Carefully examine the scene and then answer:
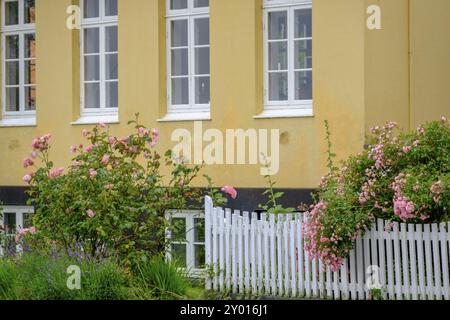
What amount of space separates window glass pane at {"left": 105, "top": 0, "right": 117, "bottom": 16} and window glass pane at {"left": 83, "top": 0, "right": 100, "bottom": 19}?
0.17m

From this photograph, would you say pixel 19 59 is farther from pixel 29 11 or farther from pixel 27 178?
pixel 27 178

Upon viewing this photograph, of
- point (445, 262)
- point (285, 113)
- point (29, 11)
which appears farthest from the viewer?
point (29, 11)

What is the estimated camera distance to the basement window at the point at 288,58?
14664 mm

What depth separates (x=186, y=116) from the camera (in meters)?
15.5

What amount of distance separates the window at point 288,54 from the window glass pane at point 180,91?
1.38m

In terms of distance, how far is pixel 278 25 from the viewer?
14961 millimetres

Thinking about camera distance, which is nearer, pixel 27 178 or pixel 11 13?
pixel 27 178

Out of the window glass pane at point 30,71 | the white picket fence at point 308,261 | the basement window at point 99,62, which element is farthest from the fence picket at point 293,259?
the window glass pane at point 30,71

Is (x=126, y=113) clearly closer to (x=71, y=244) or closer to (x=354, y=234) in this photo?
(x=71, y=244)

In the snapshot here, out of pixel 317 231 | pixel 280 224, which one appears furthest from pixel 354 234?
pixel 280 224

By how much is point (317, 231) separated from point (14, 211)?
7.15m

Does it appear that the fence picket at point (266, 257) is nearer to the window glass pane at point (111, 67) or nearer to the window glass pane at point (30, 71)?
the window glass pane at point (111, 67)

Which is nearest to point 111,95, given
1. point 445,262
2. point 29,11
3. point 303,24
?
point 29,11

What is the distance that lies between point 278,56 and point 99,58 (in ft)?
10.5
